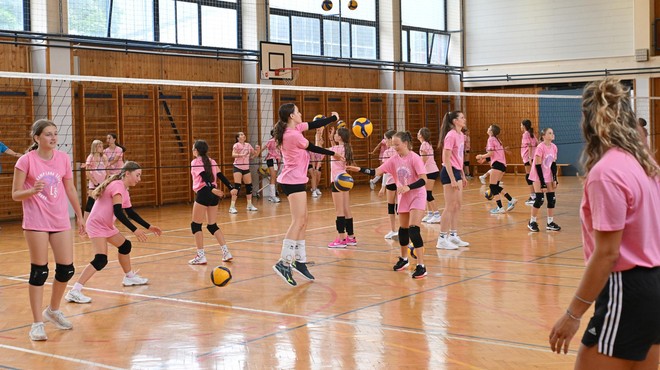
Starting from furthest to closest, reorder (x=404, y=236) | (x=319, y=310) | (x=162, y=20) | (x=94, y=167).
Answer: (x=162, y=20), (x=94, y=167), (x=404, y=236), (x=319, y=310)

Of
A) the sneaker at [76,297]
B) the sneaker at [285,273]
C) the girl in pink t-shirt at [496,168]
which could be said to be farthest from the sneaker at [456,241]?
the sneaker at [76,297]

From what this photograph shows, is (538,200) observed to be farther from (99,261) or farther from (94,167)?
(94,167)

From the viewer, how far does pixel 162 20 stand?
18.0 metres

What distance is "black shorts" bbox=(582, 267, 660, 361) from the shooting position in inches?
110

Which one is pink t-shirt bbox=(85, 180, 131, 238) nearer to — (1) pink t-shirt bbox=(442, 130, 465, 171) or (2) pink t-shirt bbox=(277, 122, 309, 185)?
(2) pink t-shirt bbox=(277, 122, 309, 185)

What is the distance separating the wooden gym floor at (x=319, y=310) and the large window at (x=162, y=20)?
6.38 metres

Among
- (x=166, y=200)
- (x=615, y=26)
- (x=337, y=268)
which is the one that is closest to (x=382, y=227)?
(x=337, y=268)

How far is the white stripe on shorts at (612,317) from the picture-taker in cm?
283

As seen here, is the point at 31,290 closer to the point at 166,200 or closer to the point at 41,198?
the point at 41,198

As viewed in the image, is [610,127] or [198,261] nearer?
[610,127]

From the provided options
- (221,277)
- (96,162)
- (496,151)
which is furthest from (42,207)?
(496,151)

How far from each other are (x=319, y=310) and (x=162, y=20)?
40.7 ft

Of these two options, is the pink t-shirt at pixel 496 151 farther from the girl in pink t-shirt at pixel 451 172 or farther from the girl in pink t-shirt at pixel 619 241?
the girl in pink t-shirt at pixel 619 241

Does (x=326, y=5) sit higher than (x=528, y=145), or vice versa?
(x=326, y=5)
